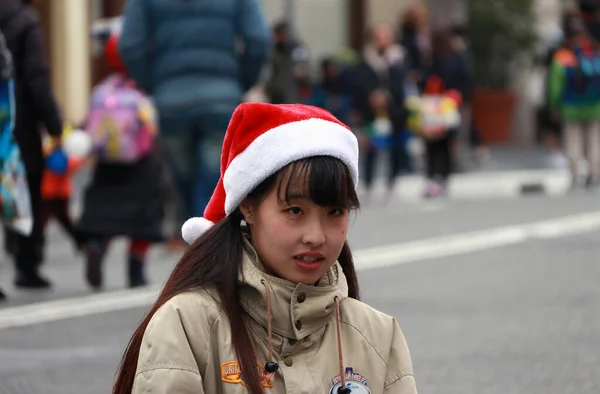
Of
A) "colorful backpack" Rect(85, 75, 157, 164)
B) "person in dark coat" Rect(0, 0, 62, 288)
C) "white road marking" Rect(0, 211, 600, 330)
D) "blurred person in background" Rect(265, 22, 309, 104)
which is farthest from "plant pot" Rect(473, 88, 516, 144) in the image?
"person in dark coat" Rect(0, 0, 62, 288)

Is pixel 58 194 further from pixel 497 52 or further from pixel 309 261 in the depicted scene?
pixel 497 52

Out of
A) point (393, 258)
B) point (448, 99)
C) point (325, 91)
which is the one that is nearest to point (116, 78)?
point (393, 258)

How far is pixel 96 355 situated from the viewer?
730 cm

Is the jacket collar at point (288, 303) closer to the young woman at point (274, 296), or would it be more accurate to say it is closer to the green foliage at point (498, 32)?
the young woman at point (274, 296)

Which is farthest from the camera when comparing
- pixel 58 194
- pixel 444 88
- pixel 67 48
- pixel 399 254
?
pixel 67 48

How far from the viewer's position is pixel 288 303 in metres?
3.55

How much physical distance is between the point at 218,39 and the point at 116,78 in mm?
704

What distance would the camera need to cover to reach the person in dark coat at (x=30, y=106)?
9180mm

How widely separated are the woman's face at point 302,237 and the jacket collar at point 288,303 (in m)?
0.03

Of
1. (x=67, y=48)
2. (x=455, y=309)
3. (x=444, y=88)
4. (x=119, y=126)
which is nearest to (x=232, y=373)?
(x=455, y=309)

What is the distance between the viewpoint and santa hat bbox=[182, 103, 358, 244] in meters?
3.68

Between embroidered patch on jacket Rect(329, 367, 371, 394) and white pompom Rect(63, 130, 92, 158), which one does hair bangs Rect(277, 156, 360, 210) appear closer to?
embroidered patch on jacket Rect(329, 367, 371, 394)

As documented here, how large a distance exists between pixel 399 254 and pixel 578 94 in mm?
6545

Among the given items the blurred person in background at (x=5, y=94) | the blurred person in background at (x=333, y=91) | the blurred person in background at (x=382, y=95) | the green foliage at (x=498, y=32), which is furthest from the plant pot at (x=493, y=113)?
the blurred person in background at (x=5, y=94)
